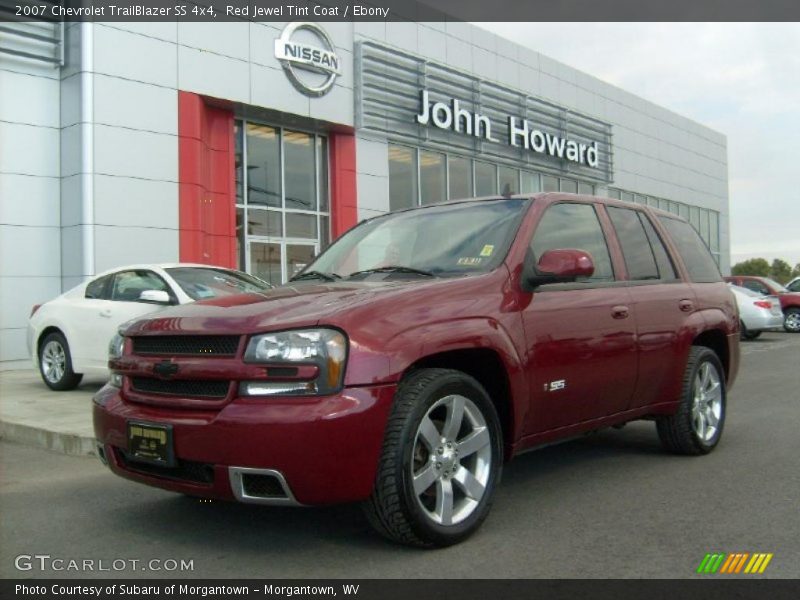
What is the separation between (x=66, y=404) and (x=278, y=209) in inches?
393

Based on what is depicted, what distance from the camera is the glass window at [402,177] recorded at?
20.4 metres

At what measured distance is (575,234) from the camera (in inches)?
194

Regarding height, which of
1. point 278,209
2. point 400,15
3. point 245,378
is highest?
point 400,15

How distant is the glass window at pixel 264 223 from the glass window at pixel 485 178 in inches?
299

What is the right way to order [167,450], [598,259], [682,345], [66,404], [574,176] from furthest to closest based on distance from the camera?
[574,176], [66,404], [682,345], [598,259], [167,450]

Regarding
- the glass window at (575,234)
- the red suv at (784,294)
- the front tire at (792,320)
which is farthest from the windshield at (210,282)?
the front tire at (792,320)

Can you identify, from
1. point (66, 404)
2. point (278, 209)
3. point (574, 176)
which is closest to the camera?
point (66, 404)

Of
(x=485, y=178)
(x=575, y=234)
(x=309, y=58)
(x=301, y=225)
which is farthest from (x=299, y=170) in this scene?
(x=575, y=234)

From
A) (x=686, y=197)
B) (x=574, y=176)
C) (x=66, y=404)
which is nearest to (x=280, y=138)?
(x=66, y=404)

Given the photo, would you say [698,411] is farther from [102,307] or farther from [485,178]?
[485,178]

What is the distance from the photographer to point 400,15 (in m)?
20.6

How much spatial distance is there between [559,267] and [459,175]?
62.0 ft
